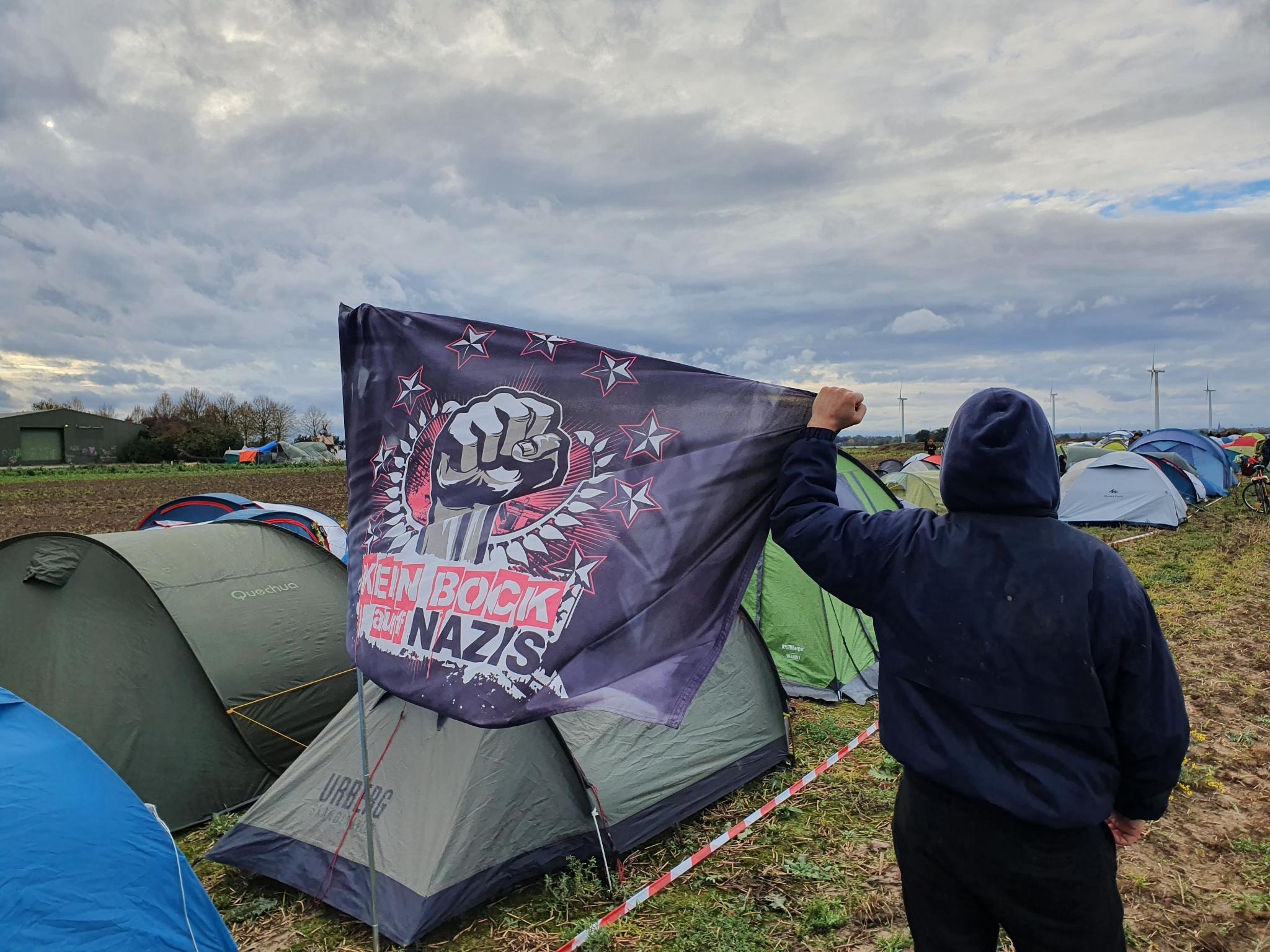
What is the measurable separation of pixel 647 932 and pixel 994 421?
305 cm

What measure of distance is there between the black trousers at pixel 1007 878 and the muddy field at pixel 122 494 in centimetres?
1262

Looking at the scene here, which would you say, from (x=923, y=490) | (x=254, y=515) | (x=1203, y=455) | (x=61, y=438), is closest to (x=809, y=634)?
(x=254, y=515)

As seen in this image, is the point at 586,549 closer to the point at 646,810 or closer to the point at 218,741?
the point at 646,810

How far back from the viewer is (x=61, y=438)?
67.6 m

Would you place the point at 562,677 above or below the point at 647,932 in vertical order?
above

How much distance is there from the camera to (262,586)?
5.80m

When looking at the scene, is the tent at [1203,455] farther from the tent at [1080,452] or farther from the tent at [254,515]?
the tent at [254,515]

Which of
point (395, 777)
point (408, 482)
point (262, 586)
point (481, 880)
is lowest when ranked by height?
point (481, 880)

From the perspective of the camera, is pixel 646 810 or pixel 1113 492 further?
pixel 1113 492

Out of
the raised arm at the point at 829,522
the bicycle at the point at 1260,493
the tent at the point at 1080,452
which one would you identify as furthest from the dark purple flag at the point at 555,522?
the tent at the point at 1080,452

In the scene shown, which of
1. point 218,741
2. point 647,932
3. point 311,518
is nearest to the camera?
point 647,932

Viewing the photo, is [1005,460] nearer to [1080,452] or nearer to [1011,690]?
[1011,690]

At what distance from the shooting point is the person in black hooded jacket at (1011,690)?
1.88 m

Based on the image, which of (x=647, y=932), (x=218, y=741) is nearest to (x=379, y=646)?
(x=647, y=932)
